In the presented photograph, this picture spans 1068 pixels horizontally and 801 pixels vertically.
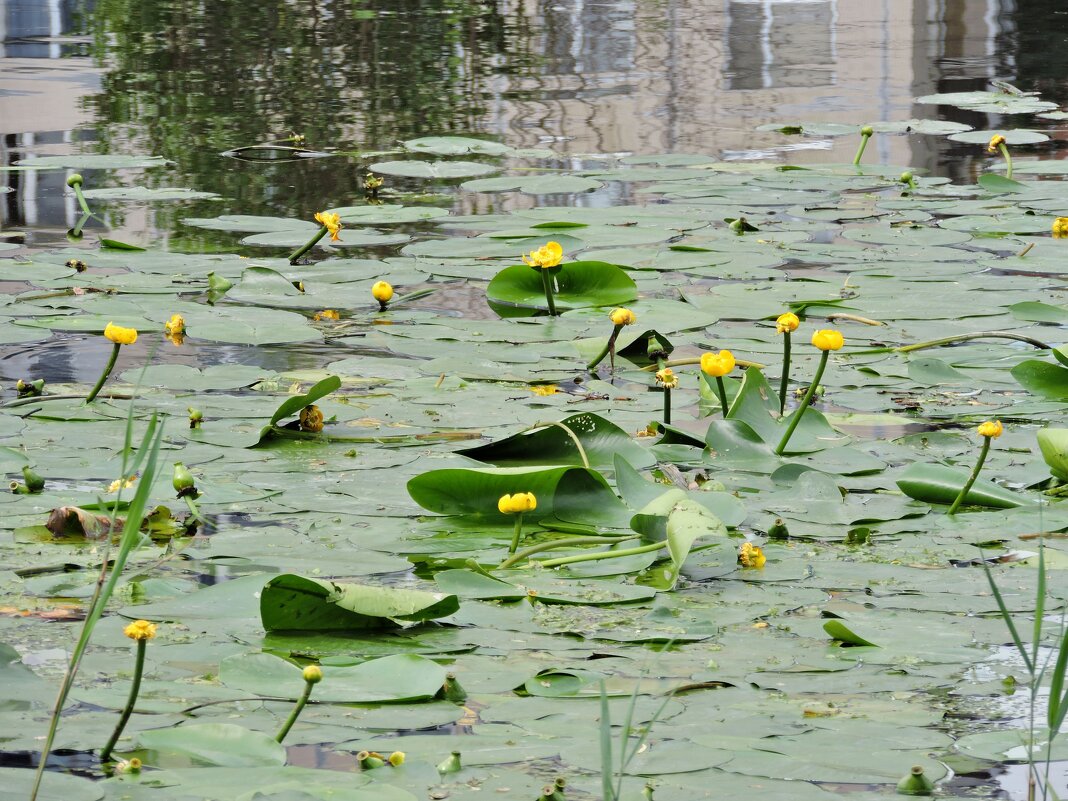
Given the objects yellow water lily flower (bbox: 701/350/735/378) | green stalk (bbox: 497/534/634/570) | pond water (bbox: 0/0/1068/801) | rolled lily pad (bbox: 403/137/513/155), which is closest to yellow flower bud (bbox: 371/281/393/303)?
pond water (bbox: 0/0/1068/801)

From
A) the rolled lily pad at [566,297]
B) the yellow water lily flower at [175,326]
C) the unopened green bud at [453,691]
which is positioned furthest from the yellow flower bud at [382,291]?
the unopened green bud at [453,691]

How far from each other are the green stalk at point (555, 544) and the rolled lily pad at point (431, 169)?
3092 millimetres

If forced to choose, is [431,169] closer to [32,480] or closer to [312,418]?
[312,418]

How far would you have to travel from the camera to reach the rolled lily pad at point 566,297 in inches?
134

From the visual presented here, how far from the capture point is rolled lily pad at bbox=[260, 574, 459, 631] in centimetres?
171

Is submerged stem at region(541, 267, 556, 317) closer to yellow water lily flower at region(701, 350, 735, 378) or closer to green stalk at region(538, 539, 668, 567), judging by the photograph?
yellow water lily flower at region(701, 350, 735, 378)

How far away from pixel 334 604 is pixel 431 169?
3.45 m

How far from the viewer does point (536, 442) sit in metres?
2.32

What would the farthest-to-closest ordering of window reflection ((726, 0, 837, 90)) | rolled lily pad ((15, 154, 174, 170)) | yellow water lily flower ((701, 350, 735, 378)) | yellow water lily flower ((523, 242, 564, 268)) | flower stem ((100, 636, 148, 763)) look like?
window reflection ((726, 0, 837, 90)) < rolled lily pad ((15, 154, 174, 170)) < yellow water lily flower ((523, 242, 564, 268)) < yellow water lily flower ((701, 350, 735, 378)) < flower stem ((100, 636, 148, 763))

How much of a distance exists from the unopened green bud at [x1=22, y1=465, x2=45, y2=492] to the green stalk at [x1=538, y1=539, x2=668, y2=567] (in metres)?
0.71

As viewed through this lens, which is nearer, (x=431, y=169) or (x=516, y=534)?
(x=516, y=534)

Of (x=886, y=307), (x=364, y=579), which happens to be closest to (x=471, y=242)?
(x=886, y=307)

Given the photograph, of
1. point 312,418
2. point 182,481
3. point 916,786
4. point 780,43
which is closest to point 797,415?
point 312,418

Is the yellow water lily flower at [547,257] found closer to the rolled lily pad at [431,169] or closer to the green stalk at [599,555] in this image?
the green stalk at [599,555]
